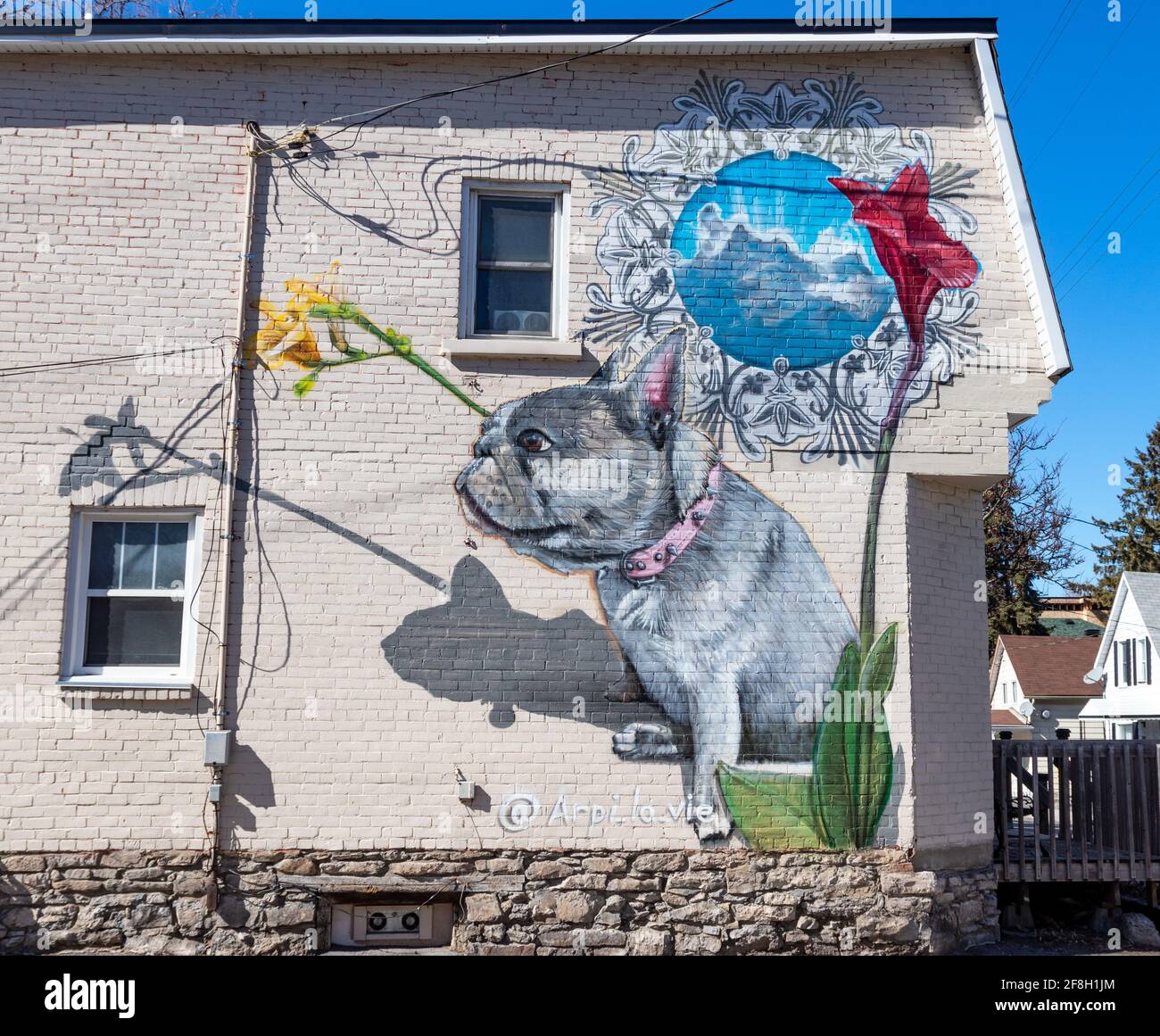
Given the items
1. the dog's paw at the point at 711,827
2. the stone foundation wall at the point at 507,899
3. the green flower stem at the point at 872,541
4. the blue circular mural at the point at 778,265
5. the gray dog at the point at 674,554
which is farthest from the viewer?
the blue circular mural at the point at 778,265

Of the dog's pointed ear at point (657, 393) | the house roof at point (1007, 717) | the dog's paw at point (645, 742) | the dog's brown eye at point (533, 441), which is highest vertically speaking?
the dog's pointed ear at point (657, 393)

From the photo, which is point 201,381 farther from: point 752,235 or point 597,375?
point 752,235

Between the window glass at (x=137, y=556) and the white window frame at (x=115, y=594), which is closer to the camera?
the white window frame at (x=115, y=594)

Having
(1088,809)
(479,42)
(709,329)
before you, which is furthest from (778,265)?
(1088,809)

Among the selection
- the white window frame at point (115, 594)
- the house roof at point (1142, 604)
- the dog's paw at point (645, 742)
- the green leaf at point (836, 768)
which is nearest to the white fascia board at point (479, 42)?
the white window frame at point (115, 594)

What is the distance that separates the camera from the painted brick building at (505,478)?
7680 mm

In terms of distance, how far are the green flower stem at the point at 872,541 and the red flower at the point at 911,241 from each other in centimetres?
105

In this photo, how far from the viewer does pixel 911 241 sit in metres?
8.51

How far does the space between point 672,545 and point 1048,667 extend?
103 ft

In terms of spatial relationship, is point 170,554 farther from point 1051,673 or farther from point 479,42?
point 1051,673

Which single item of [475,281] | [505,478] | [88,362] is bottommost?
[505,478]

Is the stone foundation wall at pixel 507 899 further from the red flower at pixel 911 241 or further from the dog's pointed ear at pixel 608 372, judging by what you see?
the red flower at pixel 911 241

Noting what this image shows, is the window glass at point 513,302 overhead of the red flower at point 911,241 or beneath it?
beneath

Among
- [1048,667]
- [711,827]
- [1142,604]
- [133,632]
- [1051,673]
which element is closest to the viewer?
[711,827]
